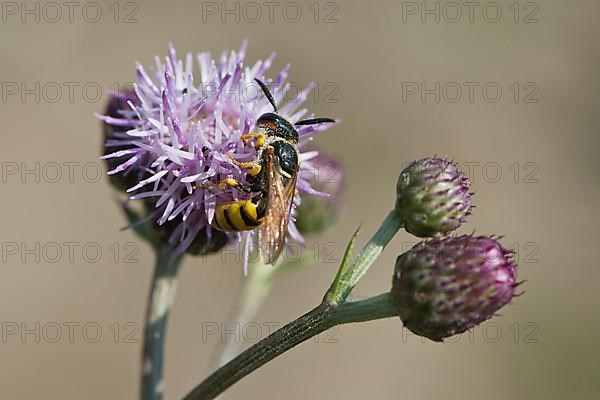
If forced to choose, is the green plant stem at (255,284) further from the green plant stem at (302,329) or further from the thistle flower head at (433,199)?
the green plant stem at (302,329)

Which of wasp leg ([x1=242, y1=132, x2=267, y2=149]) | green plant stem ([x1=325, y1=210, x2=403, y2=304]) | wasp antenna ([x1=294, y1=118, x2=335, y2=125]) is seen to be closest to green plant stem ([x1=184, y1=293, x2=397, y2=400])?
green plant stem ([x1=325, y1=210, x2=403, y2=304])

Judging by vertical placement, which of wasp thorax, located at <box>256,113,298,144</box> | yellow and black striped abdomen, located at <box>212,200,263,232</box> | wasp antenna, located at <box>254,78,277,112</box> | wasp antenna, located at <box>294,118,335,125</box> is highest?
wasp antenna, located at <box>254,78,277,112</box>

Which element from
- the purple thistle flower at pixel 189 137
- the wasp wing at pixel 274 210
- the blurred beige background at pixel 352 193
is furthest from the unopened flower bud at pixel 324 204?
Answer: the blurred beige background at pixel 352 193

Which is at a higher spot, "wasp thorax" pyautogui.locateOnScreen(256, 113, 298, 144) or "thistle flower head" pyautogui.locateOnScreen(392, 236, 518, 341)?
"wasp thorax" pyautogui.locateOnScreen(256, 113, 298, 144)

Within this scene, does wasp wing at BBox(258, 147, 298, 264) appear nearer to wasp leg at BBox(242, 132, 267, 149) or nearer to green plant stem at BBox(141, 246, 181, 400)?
wasp leg at BBox(242, 132, 267, 149)

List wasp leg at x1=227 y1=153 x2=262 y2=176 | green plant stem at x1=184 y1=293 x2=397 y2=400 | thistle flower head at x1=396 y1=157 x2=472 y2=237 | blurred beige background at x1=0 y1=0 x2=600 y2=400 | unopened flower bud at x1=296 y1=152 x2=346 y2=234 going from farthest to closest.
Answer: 1. blurred beige background at x1=0 y1=0 x2=600 y2=400
2. unopened flower bud at x1=296 y1=152 x2=346 y2=234
3. thistle flower head at x1=396 y1=157 x2=472 y2=237
4. wasp leg at x1=227 y1=153 x2=262 y2=176
5. green plant stem at x1=184 y1=293 x2=397 y2=400

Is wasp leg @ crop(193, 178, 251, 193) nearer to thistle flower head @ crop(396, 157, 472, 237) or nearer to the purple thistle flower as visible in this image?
the purple thistle flower

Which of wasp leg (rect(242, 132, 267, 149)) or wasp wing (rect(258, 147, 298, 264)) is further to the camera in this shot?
wasp leg (rect(242, 132, 267, 149))

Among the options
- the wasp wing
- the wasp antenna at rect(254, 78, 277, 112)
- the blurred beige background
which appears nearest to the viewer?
the wasp wing
